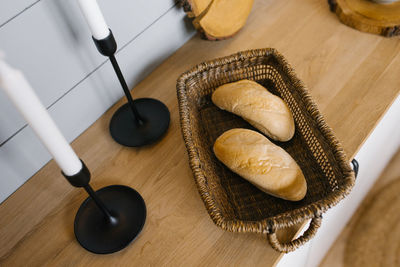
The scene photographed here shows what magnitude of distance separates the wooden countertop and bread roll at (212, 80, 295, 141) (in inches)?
5.3

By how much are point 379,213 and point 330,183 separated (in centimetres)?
77

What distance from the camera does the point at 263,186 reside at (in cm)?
54

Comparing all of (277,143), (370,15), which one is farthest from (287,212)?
(370,15)

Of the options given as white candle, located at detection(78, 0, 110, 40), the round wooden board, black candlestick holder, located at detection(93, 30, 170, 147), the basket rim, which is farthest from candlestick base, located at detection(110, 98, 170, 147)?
the round wooden board

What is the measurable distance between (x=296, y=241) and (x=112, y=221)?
1.06 feet

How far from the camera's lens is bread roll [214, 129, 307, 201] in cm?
52

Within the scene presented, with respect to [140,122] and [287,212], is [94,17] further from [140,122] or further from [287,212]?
[287,212]

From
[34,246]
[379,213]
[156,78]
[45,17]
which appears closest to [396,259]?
[379,213]

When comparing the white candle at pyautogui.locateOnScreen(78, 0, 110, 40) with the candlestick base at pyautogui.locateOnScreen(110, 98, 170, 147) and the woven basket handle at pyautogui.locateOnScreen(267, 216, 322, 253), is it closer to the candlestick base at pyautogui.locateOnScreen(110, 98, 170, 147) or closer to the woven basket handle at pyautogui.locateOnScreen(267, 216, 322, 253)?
the candlestick base at pyautogui.locateOnScreen(110, 98, 170, 147)

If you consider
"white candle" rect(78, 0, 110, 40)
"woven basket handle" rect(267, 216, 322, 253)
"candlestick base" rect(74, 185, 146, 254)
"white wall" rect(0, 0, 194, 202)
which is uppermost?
"white candle" rect(78, 0, 110, 40)

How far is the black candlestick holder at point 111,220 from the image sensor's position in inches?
21.3

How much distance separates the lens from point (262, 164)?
54 centimetres

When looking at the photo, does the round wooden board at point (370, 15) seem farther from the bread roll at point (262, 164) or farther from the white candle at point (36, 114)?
the white candle at point (36, 114)

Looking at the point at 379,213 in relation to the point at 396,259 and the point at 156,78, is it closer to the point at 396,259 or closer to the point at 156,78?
the point at 396,259
